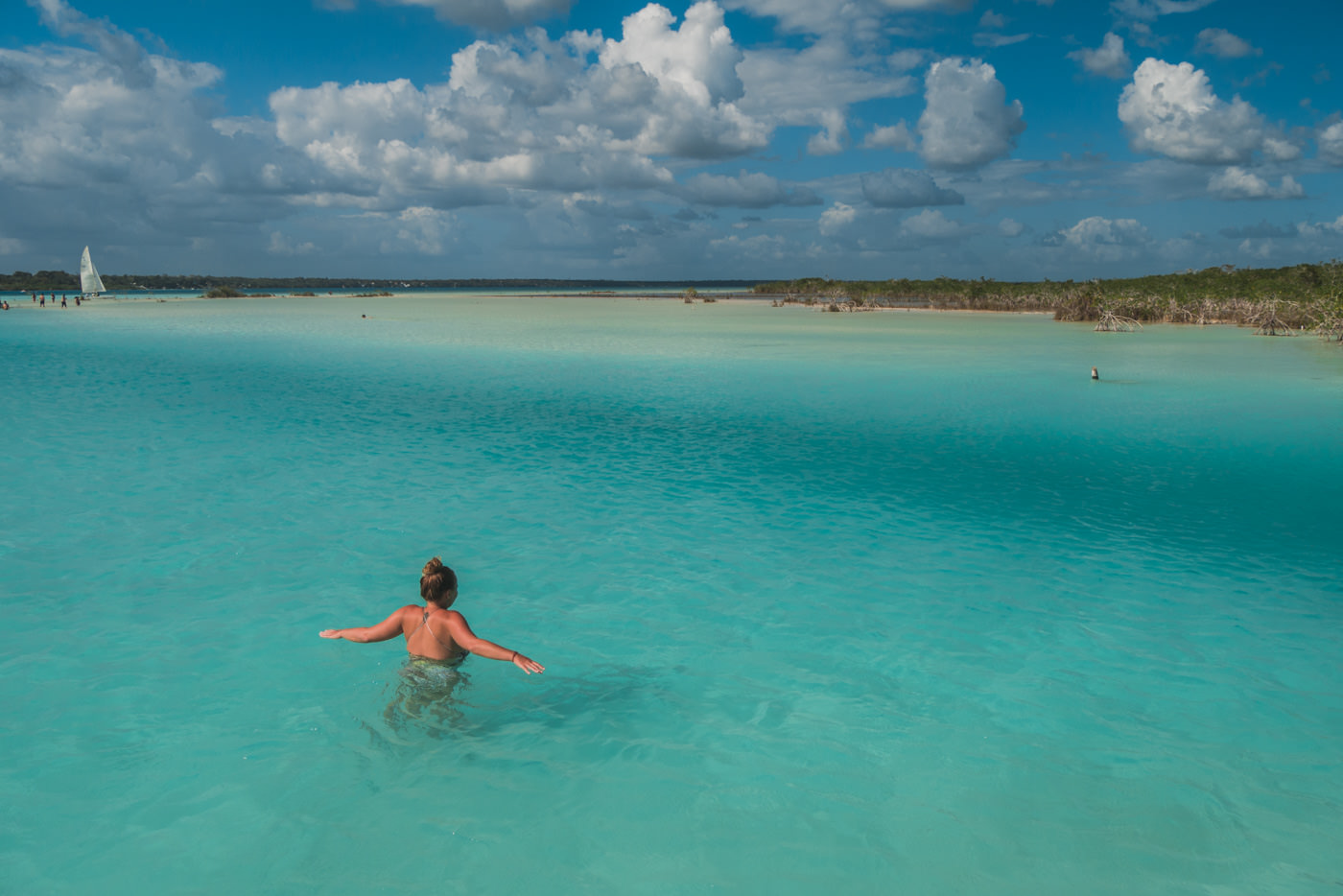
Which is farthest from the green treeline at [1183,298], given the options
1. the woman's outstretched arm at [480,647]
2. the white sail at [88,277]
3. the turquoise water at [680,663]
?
the white sail at [88,277]

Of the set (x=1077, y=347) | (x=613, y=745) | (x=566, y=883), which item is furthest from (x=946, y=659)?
(x=1077, y=347)

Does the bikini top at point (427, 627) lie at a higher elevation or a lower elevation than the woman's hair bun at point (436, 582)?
lower

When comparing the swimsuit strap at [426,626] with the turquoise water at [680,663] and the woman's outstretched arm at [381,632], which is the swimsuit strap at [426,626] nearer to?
the woman's outstretched arm at [381,632]

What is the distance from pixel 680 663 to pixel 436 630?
2.81m

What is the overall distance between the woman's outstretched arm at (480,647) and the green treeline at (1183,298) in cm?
5320

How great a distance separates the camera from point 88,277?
11788cm

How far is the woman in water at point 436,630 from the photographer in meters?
6.91

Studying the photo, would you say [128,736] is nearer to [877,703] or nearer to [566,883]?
[566,883]

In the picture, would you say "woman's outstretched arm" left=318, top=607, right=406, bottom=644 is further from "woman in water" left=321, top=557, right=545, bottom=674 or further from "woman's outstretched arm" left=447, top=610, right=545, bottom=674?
"woman's outstretched arm" left=447, top=610, right=545, bottom=674

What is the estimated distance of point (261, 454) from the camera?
1836 centimetres

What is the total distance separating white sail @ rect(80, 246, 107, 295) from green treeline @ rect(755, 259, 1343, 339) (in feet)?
347

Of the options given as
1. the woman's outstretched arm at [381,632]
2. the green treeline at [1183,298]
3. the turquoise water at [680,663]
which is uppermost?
the green treeline at [1183,298]

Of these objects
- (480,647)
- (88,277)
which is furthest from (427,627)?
(88,277)

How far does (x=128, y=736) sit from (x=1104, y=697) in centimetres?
927
